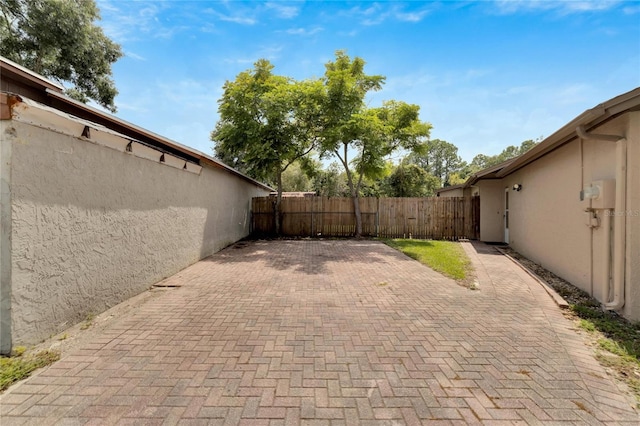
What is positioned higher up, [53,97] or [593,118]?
[53,97]

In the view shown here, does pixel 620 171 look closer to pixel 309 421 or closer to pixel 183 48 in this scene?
pixel 309 421

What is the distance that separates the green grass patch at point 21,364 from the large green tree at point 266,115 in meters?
9.62

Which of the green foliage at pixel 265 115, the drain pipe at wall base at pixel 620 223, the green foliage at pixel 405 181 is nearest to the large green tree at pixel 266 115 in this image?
the green foliage at pixel 265 115

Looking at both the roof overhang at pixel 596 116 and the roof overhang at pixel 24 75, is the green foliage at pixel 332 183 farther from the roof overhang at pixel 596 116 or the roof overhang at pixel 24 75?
the roof overhang at pixel 24 75

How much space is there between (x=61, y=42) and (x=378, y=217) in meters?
17.0

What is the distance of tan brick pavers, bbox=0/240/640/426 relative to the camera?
6.93 feet

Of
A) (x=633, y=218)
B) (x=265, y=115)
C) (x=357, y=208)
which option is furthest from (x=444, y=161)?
(x=633, y=218)

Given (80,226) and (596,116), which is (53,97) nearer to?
(80,226)

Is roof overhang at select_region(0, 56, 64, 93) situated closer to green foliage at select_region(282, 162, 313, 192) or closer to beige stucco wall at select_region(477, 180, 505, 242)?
beige stucco wall at select_region(477, 180, 505, 242)

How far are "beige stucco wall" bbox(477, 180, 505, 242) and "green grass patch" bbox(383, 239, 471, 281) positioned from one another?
2.41 meters

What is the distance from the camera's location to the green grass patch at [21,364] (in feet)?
7.97

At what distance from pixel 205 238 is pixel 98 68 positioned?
13504mm

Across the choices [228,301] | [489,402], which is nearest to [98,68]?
[228,301]

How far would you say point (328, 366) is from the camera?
275cm
